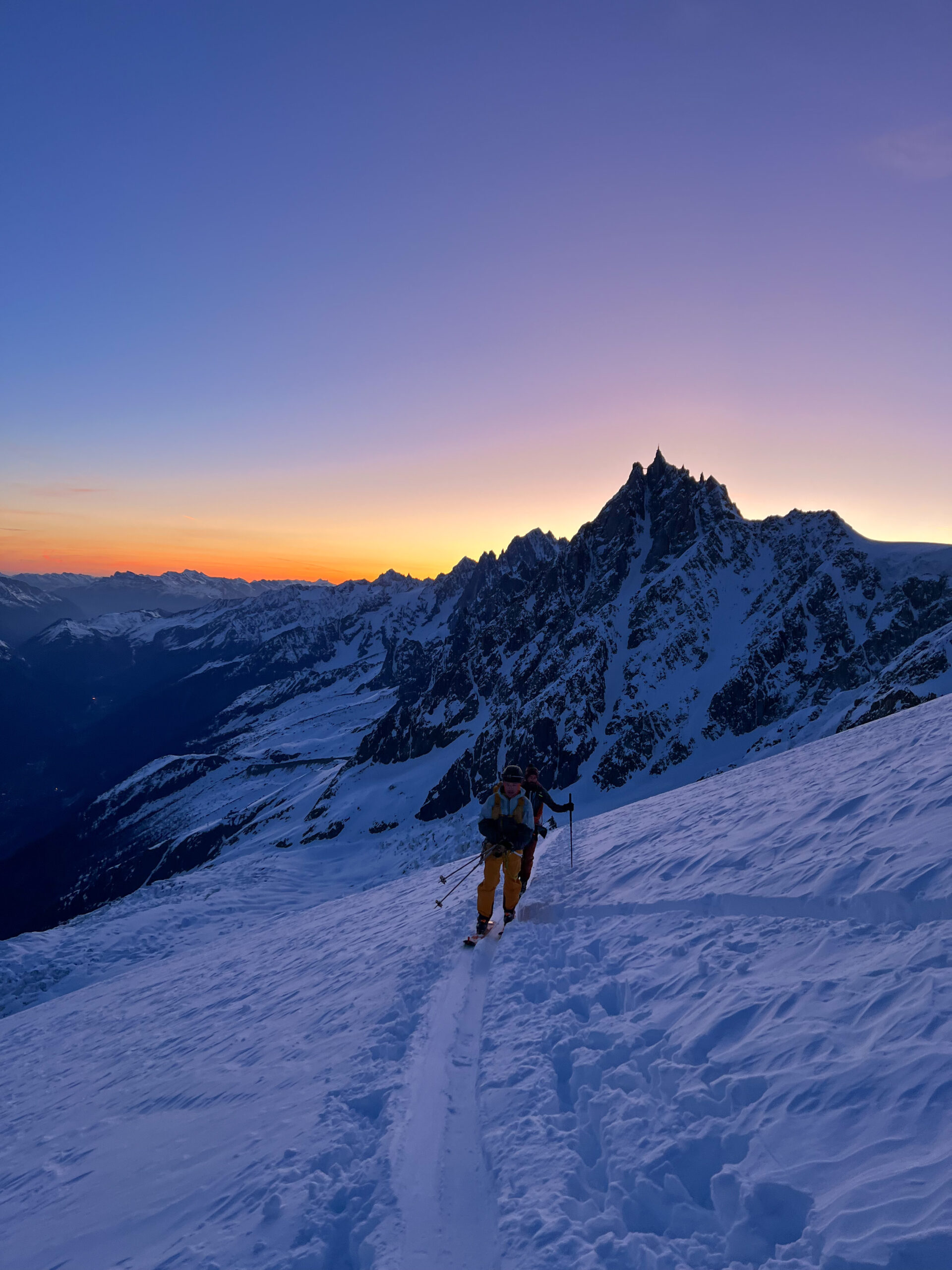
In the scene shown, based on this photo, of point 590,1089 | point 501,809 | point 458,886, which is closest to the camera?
point 590,1089

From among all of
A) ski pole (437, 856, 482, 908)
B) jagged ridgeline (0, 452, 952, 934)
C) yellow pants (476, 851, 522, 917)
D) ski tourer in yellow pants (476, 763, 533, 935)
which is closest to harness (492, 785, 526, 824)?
ski tourer in yellow pants (476, 763, 533, 935)

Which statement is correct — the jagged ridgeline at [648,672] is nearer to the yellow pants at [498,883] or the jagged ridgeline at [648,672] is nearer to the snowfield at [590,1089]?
the snowfield at [590,1089]

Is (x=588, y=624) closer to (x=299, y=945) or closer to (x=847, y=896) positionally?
(x=299, y=945)

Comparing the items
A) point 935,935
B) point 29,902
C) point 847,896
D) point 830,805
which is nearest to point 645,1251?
point 935,935

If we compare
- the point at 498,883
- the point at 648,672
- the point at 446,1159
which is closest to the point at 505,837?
the point at 498,883

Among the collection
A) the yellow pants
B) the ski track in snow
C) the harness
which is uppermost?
the harness

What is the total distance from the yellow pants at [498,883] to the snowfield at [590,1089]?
571 millimetres

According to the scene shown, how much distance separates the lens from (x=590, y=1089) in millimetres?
5617

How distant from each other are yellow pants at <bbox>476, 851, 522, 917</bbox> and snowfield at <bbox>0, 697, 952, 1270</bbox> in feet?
1.87

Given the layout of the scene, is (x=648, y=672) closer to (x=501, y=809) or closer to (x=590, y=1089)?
(x=501, y=809)

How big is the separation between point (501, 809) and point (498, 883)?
141cm

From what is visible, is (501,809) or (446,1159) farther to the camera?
(501,809)

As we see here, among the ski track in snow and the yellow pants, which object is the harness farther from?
the ski track in snow

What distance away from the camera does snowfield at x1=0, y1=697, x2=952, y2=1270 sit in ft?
13.1
